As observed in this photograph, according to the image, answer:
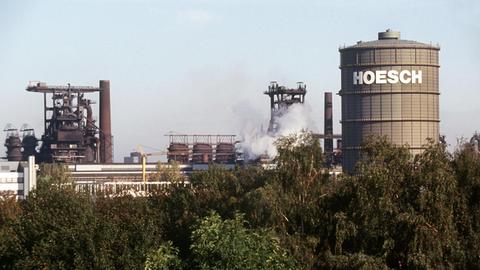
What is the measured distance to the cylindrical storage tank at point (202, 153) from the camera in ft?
431

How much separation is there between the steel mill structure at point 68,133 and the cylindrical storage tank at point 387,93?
85.8ft

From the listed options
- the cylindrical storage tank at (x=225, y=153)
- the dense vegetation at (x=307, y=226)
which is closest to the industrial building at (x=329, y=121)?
the cylindrical storage tank at (x=225, y=153)

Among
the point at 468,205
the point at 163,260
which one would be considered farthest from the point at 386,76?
the point at 163,260

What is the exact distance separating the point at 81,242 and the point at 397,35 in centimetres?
8223

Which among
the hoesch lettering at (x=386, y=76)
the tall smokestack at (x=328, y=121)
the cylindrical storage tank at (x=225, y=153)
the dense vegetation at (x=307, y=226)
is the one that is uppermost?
the hoesch lettering at (x=386, y=76)

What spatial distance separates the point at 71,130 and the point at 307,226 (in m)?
84.7

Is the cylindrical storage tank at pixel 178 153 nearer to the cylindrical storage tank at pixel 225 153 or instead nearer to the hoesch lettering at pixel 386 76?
the cylindrical storage tank at pixel 225 153

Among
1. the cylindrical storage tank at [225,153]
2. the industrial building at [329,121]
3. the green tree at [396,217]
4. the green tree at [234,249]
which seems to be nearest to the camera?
the green tree at [234,249]

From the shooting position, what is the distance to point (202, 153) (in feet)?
433

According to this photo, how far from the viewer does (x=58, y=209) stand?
3884 cm

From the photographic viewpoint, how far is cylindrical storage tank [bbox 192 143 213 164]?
131 m

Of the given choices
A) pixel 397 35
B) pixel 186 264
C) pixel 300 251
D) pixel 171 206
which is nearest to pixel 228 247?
pixel 186 264

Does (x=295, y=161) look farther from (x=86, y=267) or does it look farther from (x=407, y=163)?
(x=86, y=267)

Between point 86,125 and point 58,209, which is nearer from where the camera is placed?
point 58,209
